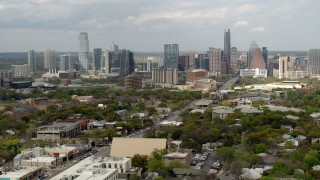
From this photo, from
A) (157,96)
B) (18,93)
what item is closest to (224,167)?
(157,96)

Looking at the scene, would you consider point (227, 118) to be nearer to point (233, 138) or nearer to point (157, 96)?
point (233, 138)

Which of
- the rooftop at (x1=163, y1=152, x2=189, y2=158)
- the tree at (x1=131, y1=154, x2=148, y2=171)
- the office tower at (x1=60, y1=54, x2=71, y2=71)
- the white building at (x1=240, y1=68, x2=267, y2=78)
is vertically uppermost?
the office tower at (x1=60, y1=54, x2=71, y2=71)

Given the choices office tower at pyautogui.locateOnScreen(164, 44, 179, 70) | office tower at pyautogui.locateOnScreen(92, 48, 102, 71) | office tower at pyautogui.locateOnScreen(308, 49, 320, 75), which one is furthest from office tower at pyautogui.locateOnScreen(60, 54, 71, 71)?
office tower at pyautogui.locateOnScreen(308, 49, 320, 75)

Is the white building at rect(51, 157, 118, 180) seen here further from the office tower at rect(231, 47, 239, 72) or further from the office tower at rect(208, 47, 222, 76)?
the office tower at rect(231, 47, 239, 72)

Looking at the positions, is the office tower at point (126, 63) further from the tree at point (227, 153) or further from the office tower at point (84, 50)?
the tree at point (227, 153)

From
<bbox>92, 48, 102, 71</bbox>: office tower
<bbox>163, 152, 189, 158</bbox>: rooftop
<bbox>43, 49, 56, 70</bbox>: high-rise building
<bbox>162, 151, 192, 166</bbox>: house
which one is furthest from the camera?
<bbox>92, 48, 102, 71</bbox>: office tower

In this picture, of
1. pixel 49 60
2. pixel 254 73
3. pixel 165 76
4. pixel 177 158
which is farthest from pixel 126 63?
pixel 177 158

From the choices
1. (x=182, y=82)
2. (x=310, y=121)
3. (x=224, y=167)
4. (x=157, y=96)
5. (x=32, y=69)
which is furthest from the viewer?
(x=32, y=69)

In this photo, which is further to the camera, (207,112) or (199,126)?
(207,112)
